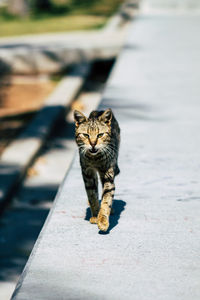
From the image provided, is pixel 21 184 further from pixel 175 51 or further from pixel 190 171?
pixel 175 51

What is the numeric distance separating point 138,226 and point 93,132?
873 mm

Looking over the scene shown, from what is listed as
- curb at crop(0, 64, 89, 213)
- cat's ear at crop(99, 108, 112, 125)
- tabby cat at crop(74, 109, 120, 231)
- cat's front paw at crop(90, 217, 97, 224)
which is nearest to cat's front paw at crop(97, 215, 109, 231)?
tabby cat at crop(74, 109, 120, 231)

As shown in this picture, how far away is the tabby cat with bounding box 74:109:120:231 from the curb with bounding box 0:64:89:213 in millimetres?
2480

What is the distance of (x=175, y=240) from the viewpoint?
3680 millimetres

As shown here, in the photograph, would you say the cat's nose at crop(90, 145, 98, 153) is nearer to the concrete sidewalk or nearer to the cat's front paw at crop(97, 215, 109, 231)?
the cat's front paw at crop(97, 215, 109, 231)

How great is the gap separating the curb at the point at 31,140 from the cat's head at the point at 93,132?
107 inches

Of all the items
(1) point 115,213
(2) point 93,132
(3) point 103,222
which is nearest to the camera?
(2) point 93,132

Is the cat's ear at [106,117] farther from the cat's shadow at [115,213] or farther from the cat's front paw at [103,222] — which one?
the cat's shadow at [115,213]

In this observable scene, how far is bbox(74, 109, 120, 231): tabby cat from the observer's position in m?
3.42

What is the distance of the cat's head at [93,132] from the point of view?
11.2ft

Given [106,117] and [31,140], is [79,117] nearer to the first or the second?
[106,117]

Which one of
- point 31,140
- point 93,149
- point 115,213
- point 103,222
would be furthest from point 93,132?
point 31,140

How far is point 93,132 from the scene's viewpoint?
11.2 feet

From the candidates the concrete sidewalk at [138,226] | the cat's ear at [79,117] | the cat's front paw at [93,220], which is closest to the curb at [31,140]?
the concrete sidewalk at [138,226]
